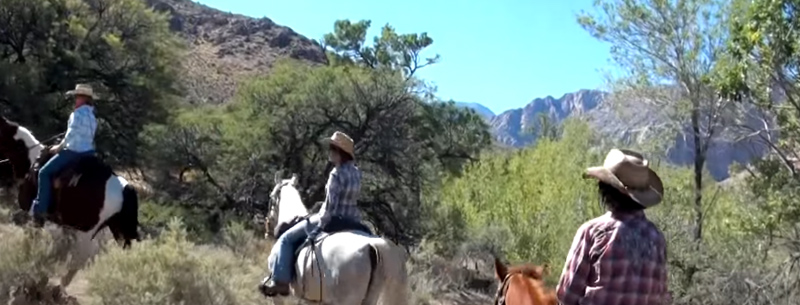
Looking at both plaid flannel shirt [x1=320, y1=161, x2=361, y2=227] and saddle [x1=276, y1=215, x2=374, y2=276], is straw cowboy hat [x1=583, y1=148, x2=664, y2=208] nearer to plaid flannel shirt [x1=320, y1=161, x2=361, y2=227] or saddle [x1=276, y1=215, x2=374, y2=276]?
plaid flannel shirt [x1=320, y1=161, x2=361, y2=227]

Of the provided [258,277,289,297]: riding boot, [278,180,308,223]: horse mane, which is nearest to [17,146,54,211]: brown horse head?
[278,180,308,223]: horse mane

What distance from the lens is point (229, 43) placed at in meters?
69.7

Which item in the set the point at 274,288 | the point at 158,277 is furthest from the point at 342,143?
the point at 158,277

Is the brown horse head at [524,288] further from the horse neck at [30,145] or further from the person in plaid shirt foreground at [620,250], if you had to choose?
the horse neck at [30,145]

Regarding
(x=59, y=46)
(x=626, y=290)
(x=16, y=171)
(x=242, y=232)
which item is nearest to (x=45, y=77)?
(x=59, y=46)

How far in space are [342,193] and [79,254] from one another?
11.8ft

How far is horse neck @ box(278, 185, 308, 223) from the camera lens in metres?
8.49

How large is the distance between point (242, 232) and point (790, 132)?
10.3m

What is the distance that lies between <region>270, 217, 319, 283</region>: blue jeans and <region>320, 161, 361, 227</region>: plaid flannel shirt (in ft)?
0.71

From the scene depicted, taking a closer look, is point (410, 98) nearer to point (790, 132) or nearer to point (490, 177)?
point (490, 177)

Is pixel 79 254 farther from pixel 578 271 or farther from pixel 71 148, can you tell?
pixel 578 271

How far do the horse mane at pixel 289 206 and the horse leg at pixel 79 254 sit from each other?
2312 millimetres

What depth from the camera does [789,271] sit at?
9609mm

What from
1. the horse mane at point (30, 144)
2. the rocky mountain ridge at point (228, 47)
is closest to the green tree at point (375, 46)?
the rocky mountain ridge at point (228, 47)
